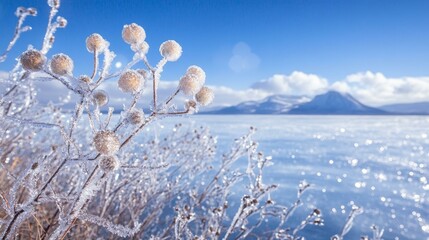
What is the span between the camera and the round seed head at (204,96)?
1.31 metres

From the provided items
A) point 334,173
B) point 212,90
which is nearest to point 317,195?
point 334,173

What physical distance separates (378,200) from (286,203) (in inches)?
174

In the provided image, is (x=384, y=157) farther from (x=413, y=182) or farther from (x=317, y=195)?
(x=317, y=195)

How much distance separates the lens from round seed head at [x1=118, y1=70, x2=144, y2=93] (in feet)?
3.85

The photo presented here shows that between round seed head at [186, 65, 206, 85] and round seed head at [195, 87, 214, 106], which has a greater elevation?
round seed head at [186, 65, 206, 85]

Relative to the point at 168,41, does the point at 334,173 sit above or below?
below

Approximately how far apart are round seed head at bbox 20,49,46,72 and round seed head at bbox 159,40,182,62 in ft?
1.42

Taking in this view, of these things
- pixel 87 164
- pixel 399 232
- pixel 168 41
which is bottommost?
pixel 399 232

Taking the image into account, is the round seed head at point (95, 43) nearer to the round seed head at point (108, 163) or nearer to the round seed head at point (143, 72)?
the round seed head at point (143, 72)

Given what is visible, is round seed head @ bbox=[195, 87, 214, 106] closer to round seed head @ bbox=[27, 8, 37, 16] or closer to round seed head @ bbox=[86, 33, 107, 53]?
round seed head @ bbox=[86, 33, 107, 53]

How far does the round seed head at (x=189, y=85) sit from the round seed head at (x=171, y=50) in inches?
6.5

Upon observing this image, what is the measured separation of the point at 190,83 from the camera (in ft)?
4.12

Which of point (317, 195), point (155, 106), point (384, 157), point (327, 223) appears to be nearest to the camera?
point (155, 106)

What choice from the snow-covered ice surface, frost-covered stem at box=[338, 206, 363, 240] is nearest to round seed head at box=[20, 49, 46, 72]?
frost-covered stem at box=[338, 206, 363, 240]
